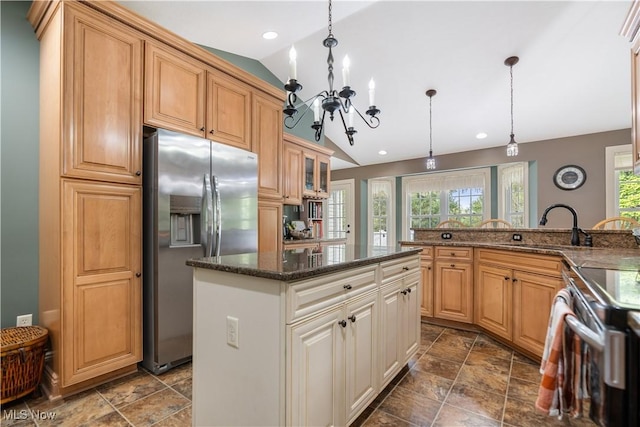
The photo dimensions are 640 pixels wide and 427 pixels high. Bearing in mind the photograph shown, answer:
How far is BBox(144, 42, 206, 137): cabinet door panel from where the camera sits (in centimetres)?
228

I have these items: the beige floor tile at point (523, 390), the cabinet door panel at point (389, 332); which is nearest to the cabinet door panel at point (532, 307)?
the beige floor tile at point (523, 390)

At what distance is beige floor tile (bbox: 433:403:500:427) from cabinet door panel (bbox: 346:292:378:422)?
41cm

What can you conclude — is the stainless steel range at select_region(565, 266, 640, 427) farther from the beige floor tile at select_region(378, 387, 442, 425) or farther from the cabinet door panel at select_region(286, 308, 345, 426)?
the beige floor tile at select_region(378, 387, 442, 425)

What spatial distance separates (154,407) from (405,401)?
5.05ft

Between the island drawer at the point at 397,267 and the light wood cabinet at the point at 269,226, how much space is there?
174 centimetres

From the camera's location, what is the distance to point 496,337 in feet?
9.37

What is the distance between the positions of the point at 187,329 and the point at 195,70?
2150 mm

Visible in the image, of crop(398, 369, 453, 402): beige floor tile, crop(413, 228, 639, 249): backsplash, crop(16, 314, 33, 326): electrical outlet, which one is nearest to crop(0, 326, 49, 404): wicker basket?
crop(16, 314, 33, 326): electrical outlet

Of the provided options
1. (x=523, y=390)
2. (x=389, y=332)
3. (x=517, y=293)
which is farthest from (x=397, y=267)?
(x=517, y=293)

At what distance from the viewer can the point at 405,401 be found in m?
1.89

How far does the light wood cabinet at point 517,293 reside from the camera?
7.66 ft

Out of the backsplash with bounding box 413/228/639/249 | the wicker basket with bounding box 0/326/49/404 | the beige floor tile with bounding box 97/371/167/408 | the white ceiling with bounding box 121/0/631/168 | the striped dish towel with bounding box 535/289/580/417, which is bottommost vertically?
the beige floor tile with bounding box 97/371/167/408

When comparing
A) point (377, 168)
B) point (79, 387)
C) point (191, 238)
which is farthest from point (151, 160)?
point (377, 168)

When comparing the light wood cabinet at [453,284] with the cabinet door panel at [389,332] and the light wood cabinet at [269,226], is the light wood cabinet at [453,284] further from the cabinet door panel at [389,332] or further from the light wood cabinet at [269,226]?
the light wood cabinet at [269,226]
